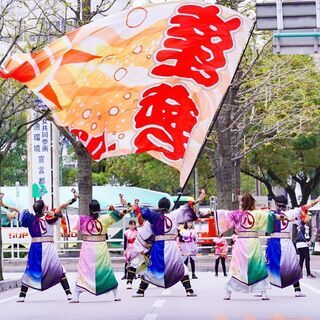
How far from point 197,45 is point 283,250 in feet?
14.5

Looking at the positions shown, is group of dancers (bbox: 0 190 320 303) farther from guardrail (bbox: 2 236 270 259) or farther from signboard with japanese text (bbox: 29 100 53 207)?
signboard with japanese text (bbox: 29 100 53 207)

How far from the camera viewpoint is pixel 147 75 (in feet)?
55.1

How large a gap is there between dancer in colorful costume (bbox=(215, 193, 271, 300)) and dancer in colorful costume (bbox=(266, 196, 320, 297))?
1.10 feet

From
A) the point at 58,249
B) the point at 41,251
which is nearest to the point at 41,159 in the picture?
the point at 58,249

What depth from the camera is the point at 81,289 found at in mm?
18656

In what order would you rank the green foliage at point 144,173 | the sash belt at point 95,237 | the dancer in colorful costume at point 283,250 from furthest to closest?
the green foliage at point 144,173 < the dancer in colorful costume at point 283,250 < the sash belt at point 95,237

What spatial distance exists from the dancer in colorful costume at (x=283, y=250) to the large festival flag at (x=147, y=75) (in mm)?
2896

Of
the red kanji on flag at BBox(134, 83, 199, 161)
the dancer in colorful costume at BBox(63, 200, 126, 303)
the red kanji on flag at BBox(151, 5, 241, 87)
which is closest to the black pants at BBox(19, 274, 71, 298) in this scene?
the dancer in colorful costume at BBox(63, 200, 126, 303)

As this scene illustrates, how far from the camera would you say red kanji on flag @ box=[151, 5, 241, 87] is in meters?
16.7

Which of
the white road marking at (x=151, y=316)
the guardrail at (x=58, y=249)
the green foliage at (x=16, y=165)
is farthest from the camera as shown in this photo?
the green foliage at (x=16, y=165)

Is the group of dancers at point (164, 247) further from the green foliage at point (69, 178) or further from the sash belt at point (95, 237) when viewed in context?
the green foliage at point (69, 178)

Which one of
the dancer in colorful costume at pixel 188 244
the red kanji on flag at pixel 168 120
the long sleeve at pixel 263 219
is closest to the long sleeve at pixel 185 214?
the long sleeve at pixel 263 219

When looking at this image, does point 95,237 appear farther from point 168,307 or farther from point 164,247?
point 168,307

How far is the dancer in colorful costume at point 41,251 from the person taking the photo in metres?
18.7
